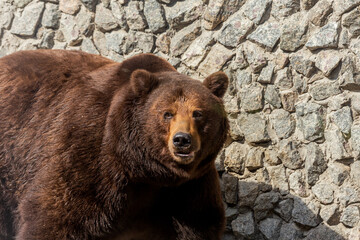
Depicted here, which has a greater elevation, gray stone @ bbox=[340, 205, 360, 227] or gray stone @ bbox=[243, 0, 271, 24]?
gray stone @ bbox=[243, 0, 271, 24]

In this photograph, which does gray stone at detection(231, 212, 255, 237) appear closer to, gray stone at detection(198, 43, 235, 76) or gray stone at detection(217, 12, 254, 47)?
gray stone at detection(198, 43, 235, 76)

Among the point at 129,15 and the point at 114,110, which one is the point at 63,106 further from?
the point at 129,15

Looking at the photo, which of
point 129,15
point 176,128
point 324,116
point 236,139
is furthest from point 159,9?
point 176,128

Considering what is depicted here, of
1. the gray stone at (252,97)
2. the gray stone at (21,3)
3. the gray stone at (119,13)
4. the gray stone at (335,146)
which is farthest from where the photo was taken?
the gray stone at (21,3)

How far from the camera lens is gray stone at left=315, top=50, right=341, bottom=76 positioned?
5281 mm

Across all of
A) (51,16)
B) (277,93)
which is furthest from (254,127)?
(51,16)

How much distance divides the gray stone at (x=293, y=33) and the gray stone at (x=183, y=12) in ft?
3.29

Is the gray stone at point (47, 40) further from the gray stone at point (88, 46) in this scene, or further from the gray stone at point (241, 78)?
the gray stone at point (241, 78)

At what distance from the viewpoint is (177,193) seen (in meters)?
4.66

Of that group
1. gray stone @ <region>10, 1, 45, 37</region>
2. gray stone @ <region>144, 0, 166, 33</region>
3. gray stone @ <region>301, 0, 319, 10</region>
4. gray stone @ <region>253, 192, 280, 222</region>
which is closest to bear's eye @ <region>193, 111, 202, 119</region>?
gray stone @ <region>253, 192, 280, 222</region>

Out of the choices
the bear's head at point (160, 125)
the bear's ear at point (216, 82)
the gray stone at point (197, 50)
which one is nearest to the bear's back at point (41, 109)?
the bear's head at point (160, 125)

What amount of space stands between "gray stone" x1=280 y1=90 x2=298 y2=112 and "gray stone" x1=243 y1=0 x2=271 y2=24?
0.79m

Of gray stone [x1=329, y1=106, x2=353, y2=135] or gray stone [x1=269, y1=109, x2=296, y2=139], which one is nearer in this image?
gray stone [x1=329, y1=106, x2=353, y2=135]

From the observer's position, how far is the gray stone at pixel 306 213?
5457 mm
